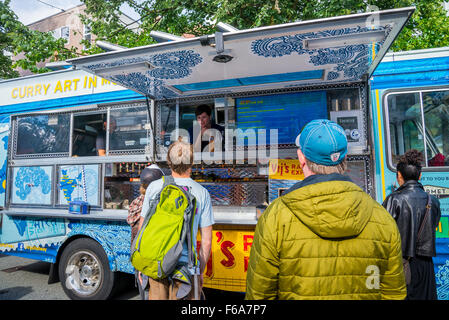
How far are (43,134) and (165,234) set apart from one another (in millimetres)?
3844

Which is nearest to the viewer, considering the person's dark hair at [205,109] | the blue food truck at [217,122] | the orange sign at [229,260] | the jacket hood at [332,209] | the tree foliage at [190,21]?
the jacket hood at [332,209]

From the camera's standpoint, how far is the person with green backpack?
6.42ft

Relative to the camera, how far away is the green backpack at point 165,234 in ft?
6.39

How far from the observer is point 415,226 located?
8.10ft

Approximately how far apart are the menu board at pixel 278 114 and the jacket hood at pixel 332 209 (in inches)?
106

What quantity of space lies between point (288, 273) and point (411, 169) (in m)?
1.96

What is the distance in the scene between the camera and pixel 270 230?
1289 mm

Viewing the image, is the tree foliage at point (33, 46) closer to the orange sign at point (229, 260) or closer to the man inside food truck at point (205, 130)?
the man inside food truck at point (205, 130)

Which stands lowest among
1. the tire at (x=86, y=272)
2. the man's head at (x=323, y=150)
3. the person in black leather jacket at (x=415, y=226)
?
the tire at (x=86, y=272)

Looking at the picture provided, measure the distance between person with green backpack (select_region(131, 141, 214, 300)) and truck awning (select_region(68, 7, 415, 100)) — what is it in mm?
1184

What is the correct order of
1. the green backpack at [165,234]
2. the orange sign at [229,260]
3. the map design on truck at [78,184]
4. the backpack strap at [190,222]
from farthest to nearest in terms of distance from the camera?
1. the map design on truck at [78,184]
2. the orange sign at [229,260]
3. the backpack strap at [190,222]
4. the green backpack at [165,234]

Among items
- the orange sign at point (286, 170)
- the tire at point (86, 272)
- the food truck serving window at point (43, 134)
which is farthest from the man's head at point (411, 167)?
the food truck serving window at point (43, 134)

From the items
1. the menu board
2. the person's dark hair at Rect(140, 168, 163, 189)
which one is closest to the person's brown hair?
the person's dark hair at Rect(140, 168, 163, 189)

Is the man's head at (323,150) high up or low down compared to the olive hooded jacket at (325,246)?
up
